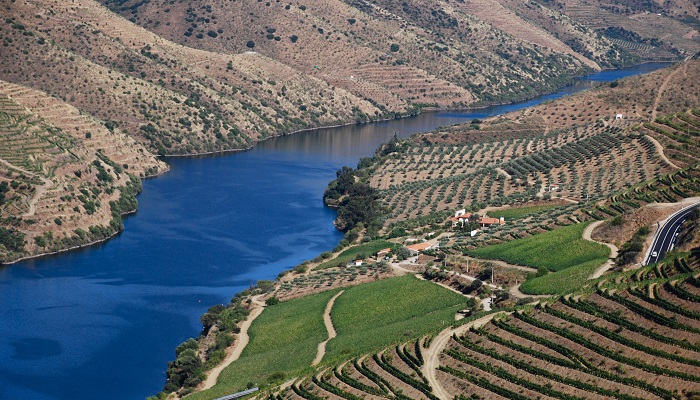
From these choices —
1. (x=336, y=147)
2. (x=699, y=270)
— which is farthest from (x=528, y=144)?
(x=699, y=270)

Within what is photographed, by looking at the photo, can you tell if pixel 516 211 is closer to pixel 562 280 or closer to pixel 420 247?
pixel 420 247

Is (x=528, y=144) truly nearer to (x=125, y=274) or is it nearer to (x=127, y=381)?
(x=125, y=274)

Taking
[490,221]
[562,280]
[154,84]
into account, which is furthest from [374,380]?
[154,84]

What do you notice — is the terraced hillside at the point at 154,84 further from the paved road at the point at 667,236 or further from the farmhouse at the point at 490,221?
the paved road at the point at 667,236

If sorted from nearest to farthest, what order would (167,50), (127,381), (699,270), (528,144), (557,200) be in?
(699,270)
(127,381)
(557,200)
(528,144)
(167,50)

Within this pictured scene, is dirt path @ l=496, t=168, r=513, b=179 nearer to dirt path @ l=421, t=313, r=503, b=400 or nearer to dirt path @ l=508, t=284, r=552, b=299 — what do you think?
dirt path @ l=508, t=284, r=552, b=299

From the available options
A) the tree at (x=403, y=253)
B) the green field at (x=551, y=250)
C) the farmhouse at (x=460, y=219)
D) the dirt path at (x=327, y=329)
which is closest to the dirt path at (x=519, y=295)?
the green field at (x=551, y=250)
